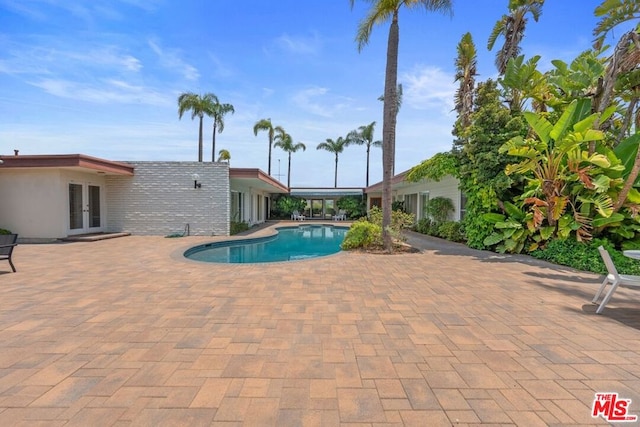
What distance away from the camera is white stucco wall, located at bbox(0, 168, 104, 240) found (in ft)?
49.0

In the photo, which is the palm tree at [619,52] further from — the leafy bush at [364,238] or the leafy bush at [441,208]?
the leafy bush at [441,208]

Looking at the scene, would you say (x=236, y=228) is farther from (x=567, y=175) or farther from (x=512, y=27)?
(x=512, y=27)

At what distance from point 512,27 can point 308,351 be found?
1850cm

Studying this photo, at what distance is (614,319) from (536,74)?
35.2 ft

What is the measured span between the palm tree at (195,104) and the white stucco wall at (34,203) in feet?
60.7

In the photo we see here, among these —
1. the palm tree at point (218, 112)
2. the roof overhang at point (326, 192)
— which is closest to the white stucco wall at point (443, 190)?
the roof overhang at point (326, 192)

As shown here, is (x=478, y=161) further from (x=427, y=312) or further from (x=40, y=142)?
(x=40, y=142)

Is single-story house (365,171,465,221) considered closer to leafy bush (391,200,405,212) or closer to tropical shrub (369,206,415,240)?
leafy bush (391,200,405,212)

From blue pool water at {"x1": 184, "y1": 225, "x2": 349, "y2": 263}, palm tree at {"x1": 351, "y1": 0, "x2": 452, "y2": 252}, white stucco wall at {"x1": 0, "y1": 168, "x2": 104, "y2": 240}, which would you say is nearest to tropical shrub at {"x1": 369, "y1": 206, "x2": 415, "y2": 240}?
palm tree at {"x1": 351, "y1": 0, "x2": 452, "y2": 252}

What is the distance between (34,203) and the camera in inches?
591

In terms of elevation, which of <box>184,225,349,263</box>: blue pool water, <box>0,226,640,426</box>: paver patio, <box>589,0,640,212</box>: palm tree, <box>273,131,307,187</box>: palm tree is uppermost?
<box>273,131,307,187</box>: palm tree

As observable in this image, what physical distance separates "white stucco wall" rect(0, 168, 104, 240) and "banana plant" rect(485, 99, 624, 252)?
65.3ft

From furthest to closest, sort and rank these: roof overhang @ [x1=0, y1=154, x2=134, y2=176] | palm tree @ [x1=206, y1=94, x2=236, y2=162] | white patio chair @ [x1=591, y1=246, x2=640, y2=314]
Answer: palm tree @ [x1=206, y1=94, x2=236, y2=162] → roof overhang @ [x1=0, y1=154, x2=134, y2=176] → white patio chair @ [x1=591, y1=246, x2=640, y2=314]

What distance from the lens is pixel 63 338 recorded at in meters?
4.37
